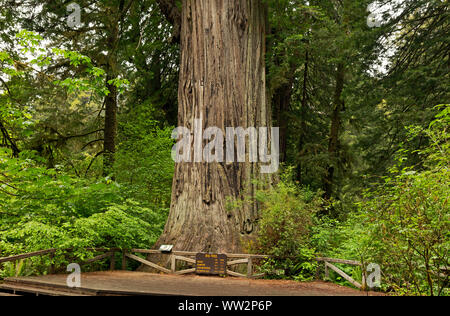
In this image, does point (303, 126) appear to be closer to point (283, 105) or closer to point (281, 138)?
point (283, 105)

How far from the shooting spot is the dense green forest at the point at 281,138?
199 inches

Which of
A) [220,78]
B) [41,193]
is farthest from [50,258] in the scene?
[220,78]

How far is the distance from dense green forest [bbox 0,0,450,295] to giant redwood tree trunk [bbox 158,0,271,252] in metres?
0.18

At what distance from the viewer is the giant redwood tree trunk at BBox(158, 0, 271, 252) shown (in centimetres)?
858

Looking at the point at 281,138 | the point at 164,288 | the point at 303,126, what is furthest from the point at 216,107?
the point at 303,126

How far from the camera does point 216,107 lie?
29.7 ft

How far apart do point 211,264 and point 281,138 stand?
9.43m

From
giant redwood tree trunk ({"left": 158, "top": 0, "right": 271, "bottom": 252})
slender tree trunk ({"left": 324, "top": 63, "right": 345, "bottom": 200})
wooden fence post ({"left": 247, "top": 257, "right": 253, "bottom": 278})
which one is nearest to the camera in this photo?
wooden fence post ({"left": 247, "top": 257, "right": 253, "bottom": 278})

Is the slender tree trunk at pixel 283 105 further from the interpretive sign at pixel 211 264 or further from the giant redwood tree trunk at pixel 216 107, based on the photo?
the interpretive sign at pixel 211 264

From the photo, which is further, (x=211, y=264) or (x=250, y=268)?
(x=211, y=264)

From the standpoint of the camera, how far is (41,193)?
24.3ft

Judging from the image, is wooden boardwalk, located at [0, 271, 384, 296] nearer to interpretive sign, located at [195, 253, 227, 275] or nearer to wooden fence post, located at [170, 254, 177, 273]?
interpretive sign, located at [195, 253, 227, 275]

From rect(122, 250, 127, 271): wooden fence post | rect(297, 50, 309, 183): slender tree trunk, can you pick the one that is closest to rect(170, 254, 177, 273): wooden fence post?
rect(122, 250, 127, 271): wooden fence post
